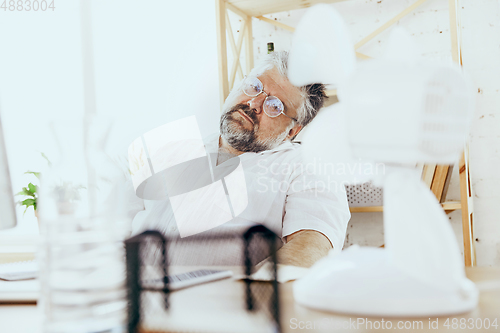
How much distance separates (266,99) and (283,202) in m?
0.48

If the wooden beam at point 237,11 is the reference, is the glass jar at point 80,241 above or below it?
below

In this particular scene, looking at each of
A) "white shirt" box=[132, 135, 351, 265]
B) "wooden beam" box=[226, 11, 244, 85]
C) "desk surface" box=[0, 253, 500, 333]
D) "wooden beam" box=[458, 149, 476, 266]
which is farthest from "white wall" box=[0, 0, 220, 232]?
"desk surface" box=[0, 253, 500, 333]

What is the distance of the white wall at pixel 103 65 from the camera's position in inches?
84.8

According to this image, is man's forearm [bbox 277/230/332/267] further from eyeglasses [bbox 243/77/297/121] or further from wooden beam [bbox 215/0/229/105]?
wooden beam [bbox 215/0/229/105]

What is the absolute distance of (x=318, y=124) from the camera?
36 centimetres

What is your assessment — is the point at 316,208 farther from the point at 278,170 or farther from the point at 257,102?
the point at 257,102

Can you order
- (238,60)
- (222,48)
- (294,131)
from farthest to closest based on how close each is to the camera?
(238,60), (222,48), (294,131)

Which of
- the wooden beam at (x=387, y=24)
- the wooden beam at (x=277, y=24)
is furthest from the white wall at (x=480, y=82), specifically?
the wooden beam at (x=277, y=24)

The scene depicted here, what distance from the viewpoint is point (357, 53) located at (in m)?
1.86

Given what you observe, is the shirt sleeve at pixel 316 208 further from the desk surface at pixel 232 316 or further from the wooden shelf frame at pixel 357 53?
the desk surface at pixel 232 316

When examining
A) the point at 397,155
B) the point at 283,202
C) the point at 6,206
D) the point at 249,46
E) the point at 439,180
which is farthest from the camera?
the point at 249,46

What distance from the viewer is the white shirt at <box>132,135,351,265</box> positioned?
121 cm

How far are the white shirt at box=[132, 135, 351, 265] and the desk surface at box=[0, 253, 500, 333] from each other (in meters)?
0.71

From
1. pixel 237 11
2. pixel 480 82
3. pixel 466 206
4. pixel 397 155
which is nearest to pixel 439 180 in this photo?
pixel 466 206
